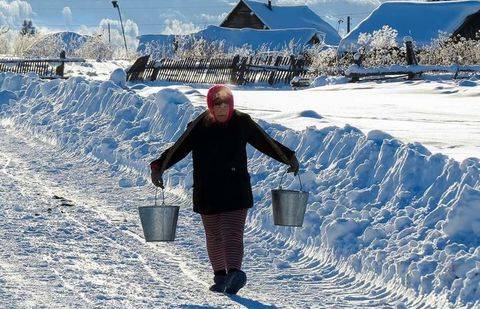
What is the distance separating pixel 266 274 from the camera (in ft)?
21.9

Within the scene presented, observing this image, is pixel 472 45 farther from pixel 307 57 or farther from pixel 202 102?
pixel 202 102

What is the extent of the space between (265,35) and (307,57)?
22.7 meters

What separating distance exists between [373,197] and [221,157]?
2.07 metres

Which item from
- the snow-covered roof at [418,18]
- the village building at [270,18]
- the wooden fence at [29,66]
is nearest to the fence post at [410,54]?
the wooden fence at [29,66]

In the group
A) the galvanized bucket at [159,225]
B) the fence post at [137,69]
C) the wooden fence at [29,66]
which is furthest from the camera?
the wooden fence at [29,66]

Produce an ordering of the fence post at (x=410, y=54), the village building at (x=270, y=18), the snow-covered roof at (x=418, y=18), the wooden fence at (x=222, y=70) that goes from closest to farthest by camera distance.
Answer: the fence post at (x=410, y=54), the wooden fence at (x=222, y=70), the snow-covered roof at (x=418, y=18), the village building at (x=270, y=18)

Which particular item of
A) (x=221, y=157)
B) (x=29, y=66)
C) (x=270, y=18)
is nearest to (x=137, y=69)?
(x=29, y=66)

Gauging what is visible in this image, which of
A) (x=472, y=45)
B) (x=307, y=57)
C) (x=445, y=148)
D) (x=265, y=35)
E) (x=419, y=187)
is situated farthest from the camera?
(x=265, y=35)

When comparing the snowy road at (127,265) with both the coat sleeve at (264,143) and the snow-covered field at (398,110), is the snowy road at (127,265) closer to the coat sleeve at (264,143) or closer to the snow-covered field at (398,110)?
the coat sleeve at (264,143)

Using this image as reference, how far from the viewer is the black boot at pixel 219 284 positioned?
5.96 metres

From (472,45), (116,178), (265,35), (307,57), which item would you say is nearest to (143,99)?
(116,178)

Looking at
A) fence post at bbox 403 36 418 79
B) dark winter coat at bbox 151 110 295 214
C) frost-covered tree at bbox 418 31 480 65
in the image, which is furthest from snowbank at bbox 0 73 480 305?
frost-covered tree at bbox 418 31 480 65

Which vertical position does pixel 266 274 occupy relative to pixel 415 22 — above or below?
below

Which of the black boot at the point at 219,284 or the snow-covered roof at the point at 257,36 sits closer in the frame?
the black boot at the point at 219,284
